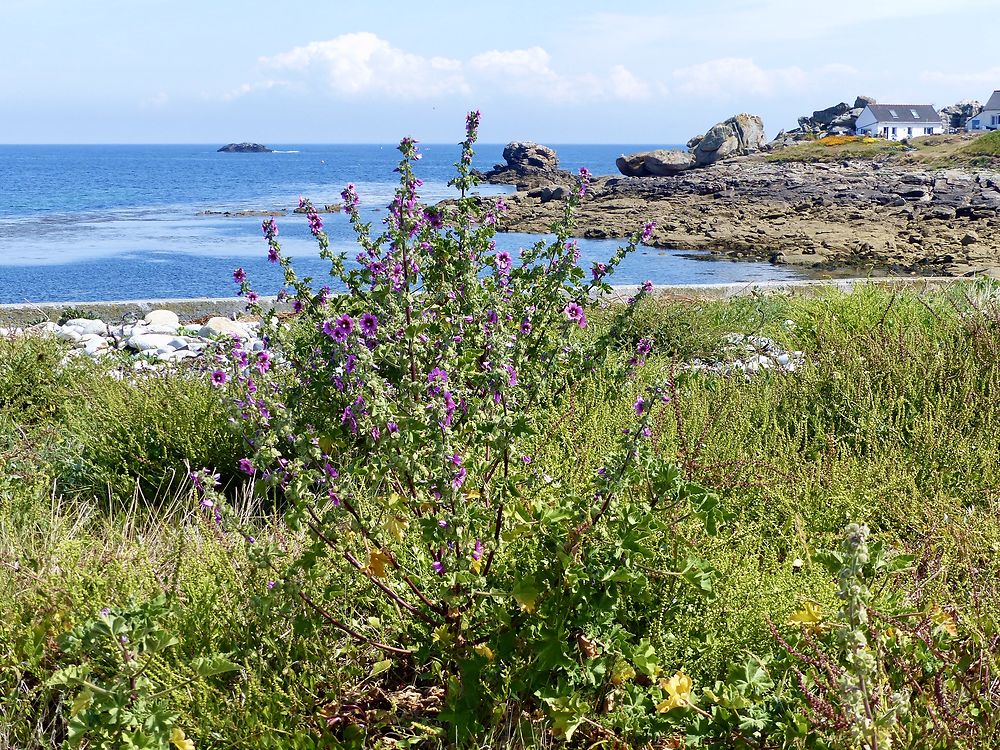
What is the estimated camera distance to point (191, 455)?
477 cm

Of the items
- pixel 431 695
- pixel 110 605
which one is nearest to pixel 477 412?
pixel 431 695

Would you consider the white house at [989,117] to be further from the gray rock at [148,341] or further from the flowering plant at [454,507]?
the flowering plant at [454,507]

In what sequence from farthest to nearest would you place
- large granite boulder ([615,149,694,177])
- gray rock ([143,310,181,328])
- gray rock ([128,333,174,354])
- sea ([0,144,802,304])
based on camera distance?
large granite boulder ([615,149,694,177]) → sea ([0,144,802,304]) → gray rock ([143,310,181,328]) → gray rock ([128,333,174,354])

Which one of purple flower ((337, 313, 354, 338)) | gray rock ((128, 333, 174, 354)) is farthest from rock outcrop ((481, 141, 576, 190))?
purple flower ((337, 313, 354, 338))

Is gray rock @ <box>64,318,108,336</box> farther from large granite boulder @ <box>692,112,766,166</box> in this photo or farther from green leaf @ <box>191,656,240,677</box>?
large granite boulder @ <box>692,112,766,166</box>

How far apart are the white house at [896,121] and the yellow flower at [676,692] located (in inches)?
4368

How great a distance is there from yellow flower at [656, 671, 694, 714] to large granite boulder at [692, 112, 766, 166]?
6441 cm

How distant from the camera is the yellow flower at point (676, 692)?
2283 millimetres

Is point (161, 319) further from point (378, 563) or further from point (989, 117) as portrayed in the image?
point (989, 117)

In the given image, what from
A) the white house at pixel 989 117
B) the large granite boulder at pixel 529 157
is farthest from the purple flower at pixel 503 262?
the white house at pixel 989 117

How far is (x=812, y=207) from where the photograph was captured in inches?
1566

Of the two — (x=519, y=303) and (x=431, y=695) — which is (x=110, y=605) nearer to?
(x=431, y=695)

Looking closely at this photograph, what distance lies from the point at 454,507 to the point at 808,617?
3.34ft

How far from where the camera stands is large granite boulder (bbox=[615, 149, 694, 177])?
59.7 meters
